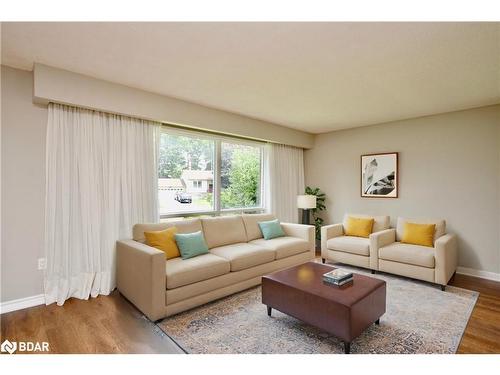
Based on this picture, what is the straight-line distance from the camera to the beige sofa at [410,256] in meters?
3.22

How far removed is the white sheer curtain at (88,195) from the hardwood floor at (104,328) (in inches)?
10.4

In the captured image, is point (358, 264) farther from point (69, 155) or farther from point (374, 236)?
point (69, 155)

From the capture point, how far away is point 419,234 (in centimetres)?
373

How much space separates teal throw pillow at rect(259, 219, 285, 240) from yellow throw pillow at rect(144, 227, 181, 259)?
1.49 meters

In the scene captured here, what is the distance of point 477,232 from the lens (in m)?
3.81

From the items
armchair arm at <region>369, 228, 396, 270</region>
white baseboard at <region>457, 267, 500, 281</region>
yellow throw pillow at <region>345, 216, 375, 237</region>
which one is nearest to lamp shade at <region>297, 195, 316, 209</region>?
yellow throw pillow at <region>345, 216, 375, 237</region>

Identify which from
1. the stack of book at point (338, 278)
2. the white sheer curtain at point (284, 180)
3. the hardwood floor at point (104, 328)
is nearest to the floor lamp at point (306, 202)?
the white sheer curtain at point (284, 180)

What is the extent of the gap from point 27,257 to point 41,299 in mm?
471

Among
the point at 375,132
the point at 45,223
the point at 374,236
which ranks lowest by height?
the point at 374,236

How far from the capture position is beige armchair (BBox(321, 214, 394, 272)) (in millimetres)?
3803
